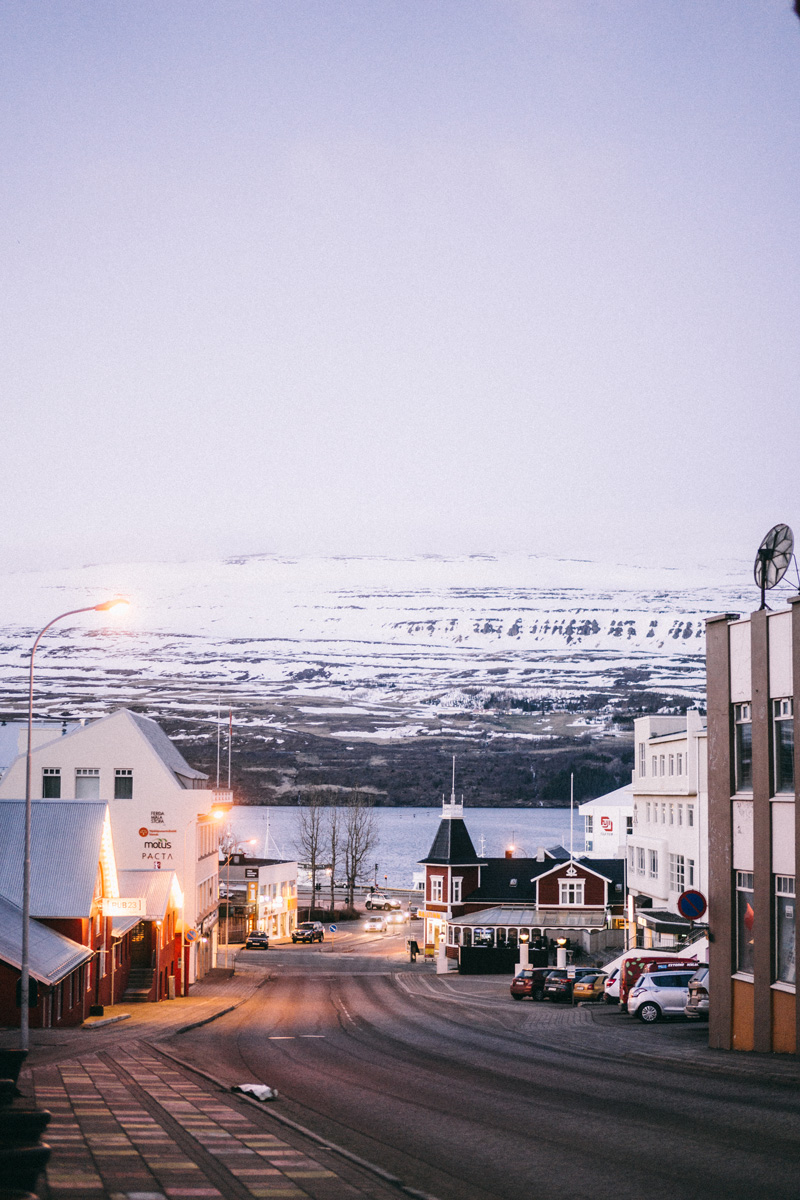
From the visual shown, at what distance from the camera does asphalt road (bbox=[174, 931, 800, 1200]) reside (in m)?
14.3

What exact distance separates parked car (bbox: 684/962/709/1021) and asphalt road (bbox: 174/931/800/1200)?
2.06 feet

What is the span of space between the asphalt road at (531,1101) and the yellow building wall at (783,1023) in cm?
102

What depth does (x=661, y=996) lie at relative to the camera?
126 ft

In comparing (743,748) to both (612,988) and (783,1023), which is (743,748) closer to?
(783,1023)

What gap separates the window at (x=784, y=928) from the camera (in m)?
25.8

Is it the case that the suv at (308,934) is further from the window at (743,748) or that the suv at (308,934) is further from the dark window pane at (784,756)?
the dark window pane at (784,756)

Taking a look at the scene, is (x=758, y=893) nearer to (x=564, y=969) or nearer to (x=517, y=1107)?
(x=517, y=1107)

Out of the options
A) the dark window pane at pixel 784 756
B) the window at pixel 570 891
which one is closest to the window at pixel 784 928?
the dark window pane at pixel 784 756

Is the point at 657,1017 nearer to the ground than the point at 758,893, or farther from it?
nearer to the ground

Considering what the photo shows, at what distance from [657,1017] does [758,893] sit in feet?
44.7

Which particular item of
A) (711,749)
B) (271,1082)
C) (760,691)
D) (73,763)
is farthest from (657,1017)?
(73,763)

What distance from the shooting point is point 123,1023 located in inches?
1604

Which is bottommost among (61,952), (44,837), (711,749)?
(61,952)

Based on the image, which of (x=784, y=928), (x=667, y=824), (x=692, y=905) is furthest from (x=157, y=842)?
(x=784, y=928)
